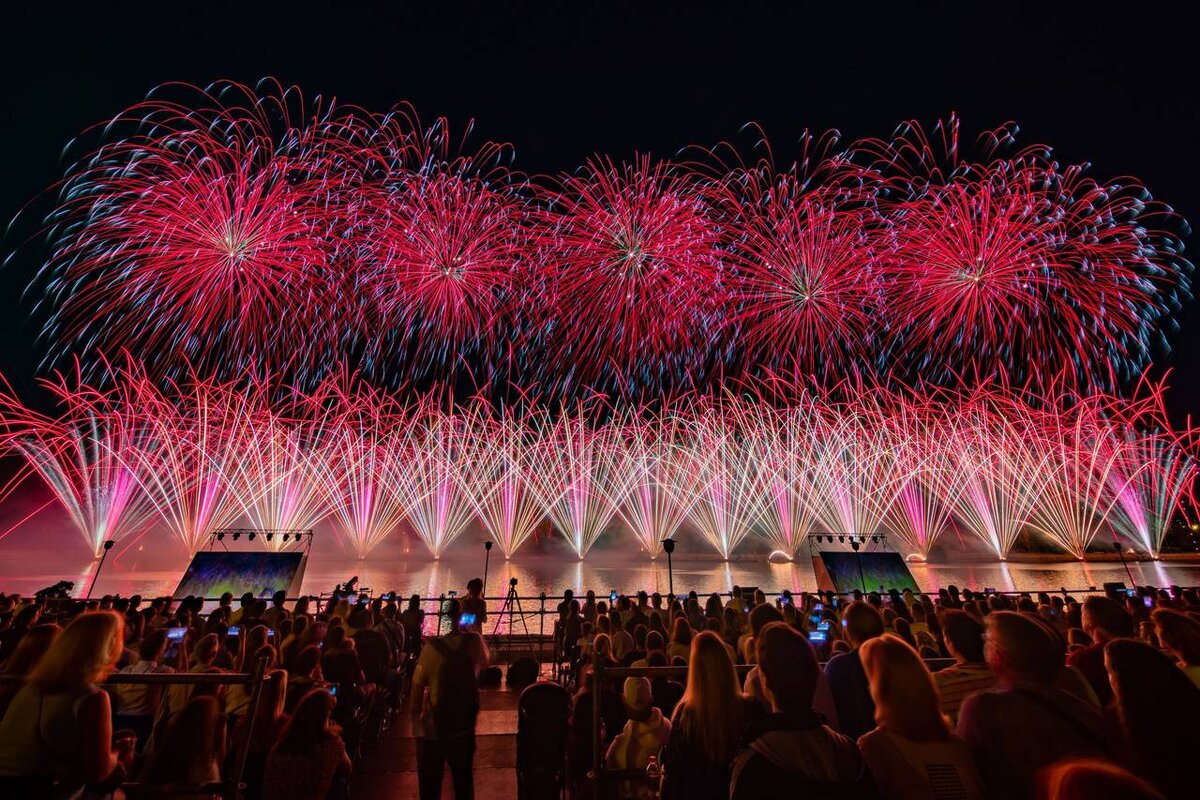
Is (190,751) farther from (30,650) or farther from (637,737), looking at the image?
(637,737)

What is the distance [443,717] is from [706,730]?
120 inches

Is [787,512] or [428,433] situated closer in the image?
[428,433]

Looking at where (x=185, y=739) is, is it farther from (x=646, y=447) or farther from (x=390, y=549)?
(x=390, y=549)

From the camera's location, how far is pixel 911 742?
9.04 feet

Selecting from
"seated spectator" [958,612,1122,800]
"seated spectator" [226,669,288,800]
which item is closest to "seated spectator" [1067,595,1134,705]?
"seated spectator" [958,612,1122,800]

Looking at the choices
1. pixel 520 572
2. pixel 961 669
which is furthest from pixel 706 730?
pixel 520 572

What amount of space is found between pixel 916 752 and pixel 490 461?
4249cm

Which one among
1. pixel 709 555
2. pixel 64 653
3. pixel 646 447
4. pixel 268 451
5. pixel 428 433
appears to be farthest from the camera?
pixel 709 555

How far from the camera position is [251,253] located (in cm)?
2167

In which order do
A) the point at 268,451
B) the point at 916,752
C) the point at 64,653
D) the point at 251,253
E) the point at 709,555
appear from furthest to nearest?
the point at 709,555, the point at 268,451, the point at 251,253, the point at 64,653, the point at 916,752

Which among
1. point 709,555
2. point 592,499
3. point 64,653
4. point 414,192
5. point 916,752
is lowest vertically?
point 916,752

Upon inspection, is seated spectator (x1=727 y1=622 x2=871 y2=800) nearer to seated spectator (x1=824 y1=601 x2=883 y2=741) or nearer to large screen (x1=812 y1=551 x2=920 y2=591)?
seated spectator (x1=824 y1=601 x2=883 y2=741)

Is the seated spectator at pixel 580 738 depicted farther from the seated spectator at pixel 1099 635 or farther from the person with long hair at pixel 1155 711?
the seated spectator at pixel 1099 635

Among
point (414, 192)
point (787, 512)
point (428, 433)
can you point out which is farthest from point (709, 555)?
point (414, 192)
